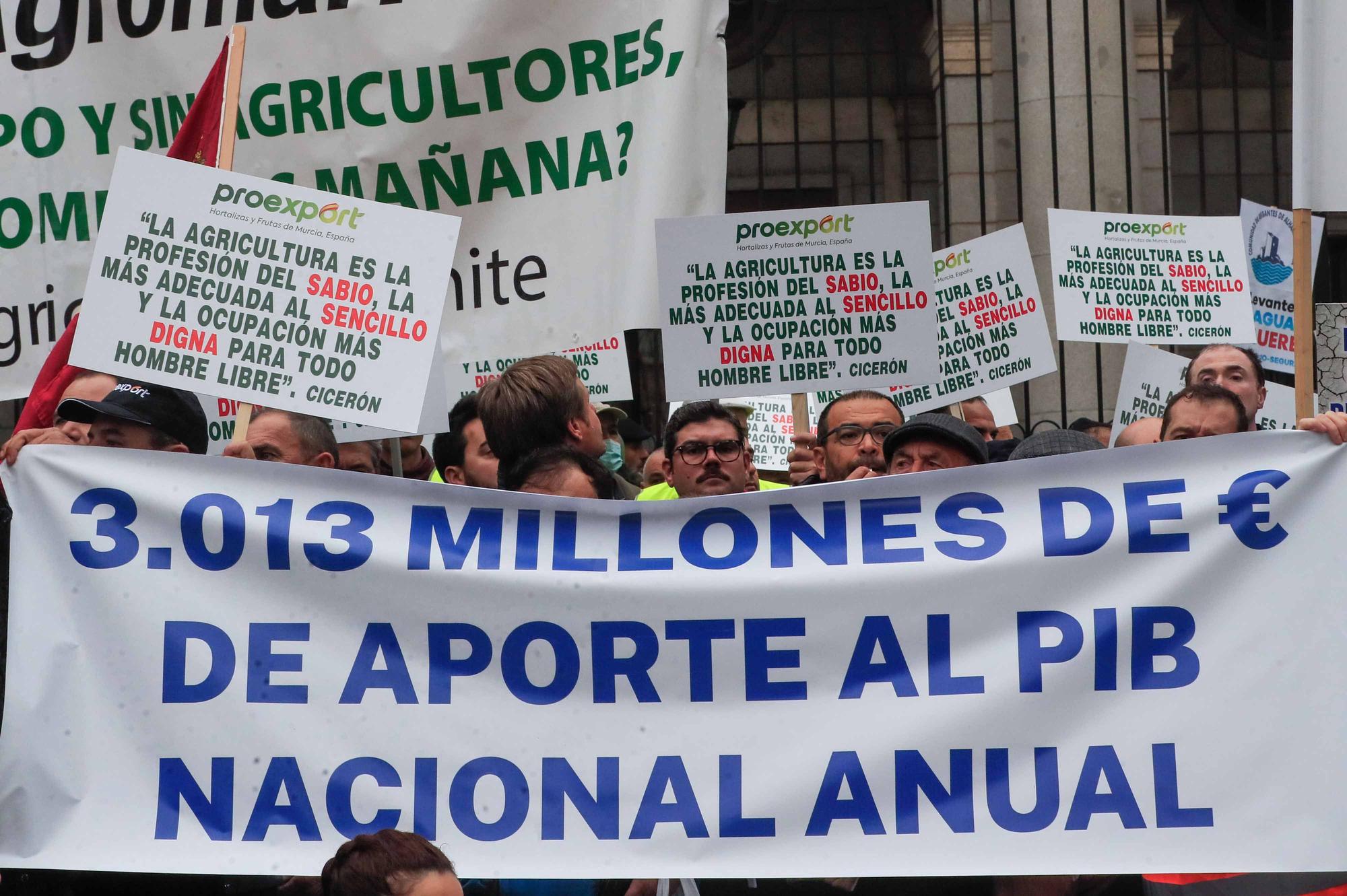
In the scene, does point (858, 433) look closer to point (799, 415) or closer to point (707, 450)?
point (799, 415)

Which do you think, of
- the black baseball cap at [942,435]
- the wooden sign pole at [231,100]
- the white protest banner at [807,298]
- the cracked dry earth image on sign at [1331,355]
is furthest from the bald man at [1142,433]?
the cracked dry earth image on sign at [1331,355]

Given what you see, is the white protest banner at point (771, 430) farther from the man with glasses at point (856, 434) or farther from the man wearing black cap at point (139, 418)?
the man wearing black cap at point (139, 418)

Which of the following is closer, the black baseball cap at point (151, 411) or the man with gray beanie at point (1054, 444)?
the black baseball cap at point (151, 411)

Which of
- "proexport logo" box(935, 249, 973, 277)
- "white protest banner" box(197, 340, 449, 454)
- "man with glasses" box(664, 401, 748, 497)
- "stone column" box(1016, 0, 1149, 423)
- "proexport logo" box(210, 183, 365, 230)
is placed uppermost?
"stone column" box(1016, 0, 1149, 423)

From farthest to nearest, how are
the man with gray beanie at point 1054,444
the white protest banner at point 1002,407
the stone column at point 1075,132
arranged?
the stone column at point 1075,132, the white protest banner at point 1002,407, the man with gray beanie at point 1054,444

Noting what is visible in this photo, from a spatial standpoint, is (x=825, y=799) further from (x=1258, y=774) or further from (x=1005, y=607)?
(x=1258, y=774)

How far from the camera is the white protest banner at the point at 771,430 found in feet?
25.0

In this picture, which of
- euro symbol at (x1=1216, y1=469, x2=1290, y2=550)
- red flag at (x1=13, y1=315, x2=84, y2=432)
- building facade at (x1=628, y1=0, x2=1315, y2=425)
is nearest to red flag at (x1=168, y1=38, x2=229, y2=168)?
red flag at (x1=13, y1=315, x2=84, y2=432)

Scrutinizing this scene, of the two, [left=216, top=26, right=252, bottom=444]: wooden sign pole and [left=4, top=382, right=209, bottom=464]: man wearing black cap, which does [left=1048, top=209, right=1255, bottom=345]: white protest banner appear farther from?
[left=4, top=382, right=209, bottom=464]: man wearing black cap

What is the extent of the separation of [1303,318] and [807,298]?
1.82 meters

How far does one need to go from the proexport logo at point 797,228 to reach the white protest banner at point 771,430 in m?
2.53

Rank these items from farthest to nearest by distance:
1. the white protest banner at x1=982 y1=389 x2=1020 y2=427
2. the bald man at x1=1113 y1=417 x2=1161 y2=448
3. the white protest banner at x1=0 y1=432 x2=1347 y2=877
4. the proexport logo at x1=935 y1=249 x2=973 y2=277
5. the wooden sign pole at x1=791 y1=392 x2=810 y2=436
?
the white protest banner at x1=982 y1=389 x2=1020 y2=427, the proexport logo at x1=935 y1=249 x2=973 y2=277, the wooden sign pole at x1=791 y1=392 x2=810 y2=436, the bald man at x1=1113 y1=417 x2=1161 y2=448, the white protest banner at x1=0 y1=432 x2=1347 y2=877

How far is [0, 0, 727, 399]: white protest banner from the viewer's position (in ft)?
15.6

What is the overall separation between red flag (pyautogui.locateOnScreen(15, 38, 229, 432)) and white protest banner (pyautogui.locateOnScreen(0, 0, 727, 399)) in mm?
442
